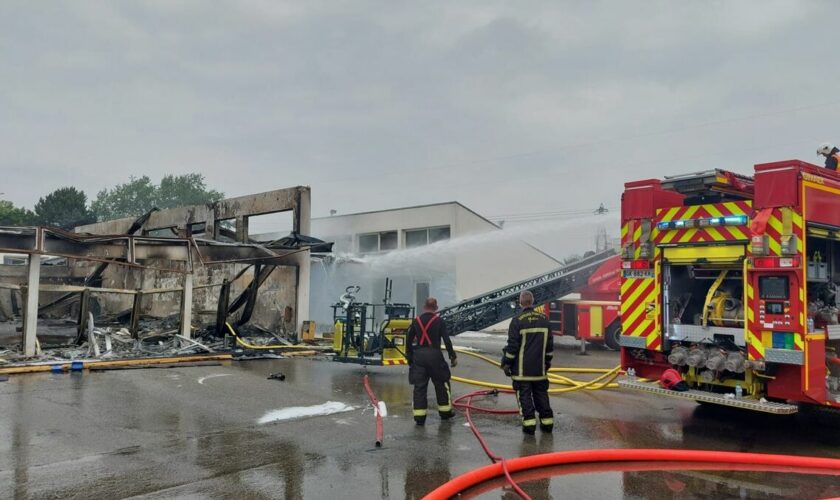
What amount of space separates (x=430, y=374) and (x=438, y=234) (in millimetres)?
15820

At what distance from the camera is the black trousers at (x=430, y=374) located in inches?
279

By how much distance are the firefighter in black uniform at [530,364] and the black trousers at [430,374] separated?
2.76 feet

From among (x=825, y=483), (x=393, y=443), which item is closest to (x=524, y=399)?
(x=393, y=443)

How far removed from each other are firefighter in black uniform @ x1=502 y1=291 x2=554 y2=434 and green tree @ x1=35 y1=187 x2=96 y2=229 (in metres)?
54.2

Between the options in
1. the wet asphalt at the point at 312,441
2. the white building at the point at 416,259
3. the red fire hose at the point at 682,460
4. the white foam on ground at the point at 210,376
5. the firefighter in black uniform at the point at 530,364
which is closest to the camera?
the wet asphalt at the point at 312,441

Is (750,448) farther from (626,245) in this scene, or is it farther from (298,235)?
(298,235)

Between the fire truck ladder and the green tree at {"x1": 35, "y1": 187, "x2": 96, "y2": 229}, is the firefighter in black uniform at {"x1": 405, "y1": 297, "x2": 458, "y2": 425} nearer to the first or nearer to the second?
the fire truck ladder

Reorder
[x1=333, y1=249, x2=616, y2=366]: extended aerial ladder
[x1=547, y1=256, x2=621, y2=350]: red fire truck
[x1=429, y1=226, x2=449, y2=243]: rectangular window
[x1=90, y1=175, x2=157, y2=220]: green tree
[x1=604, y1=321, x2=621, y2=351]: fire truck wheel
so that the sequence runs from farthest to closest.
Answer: [x1=90, y1=175, x2=157, y2=220]: green tree, [x1=429, y1=226, x2=449, y2=243]: rectangular window, [x1=604, y1=321, x2=621, y2=351]: fire truck wheel, [x1=547, y1=256, x2=621, y2=350]: red fire truck, [x1=333, y1=249, x2=616, y2=366]: extended aerial ladder

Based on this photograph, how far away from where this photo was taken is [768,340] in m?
6.07

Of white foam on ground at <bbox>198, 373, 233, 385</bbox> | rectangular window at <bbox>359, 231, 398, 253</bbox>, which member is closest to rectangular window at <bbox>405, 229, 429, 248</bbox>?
rectangular window at <bbox>359, 231, 398, 253</bbox>

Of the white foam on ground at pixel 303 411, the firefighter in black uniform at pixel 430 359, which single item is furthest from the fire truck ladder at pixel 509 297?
the firefighter in black uniform at pixel 430 359

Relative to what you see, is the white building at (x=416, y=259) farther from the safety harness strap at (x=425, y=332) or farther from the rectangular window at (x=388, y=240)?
the safety harness strap at (x=425, y=332)

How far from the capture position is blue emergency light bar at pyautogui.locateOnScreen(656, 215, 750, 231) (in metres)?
6.37

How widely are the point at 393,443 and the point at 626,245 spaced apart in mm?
3687
